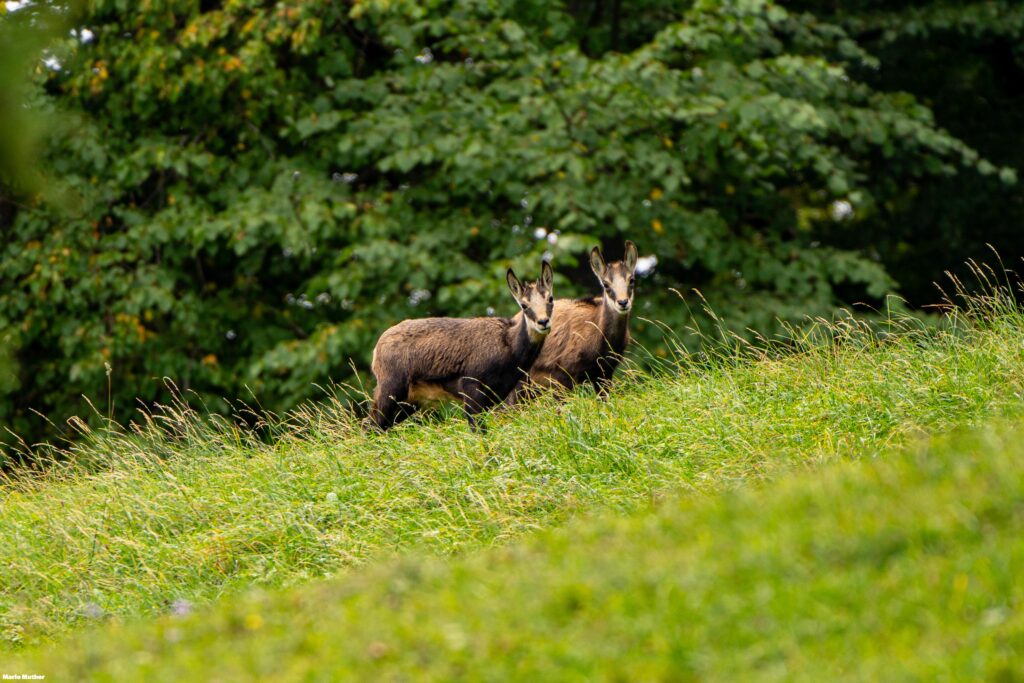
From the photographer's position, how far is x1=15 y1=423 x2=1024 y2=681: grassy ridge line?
4.97m

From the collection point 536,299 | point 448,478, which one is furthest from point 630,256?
point 448,478

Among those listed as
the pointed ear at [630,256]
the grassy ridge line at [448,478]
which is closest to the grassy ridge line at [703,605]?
the grassy ridge line at [448,478]

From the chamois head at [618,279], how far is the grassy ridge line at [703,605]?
4257 mm

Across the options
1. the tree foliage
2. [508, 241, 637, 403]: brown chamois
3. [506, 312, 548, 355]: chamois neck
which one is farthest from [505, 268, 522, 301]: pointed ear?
the tree foliage

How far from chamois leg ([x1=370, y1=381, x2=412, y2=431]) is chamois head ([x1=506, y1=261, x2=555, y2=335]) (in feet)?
3.75

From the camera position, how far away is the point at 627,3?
693 inches

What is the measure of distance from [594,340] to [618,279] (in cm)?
59

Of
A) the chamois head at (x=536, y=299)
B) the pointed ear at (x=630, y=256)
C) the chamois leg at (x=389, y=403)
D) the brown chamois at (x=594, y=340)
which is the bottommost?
the chamois leg at (x=389, y=403)

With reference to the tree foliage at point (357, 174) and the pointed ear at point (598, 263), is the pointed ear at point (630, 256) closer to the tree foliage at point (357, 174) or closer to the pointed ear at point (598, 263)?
the pointed ear at point (598, 263)

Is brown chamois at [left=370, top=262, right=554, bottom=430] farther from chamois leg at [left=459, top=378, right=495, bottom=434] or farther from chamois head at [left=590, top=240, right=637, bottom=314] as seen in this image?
chamois head at [left=590, top=240, right=637, bottom=314]

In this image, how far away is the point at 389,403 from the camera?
10.6 metres

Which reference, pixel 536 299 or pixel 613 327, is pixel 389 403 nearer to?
pixel 536 299

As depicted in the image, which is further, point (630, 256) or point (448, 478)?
point (630, 256)

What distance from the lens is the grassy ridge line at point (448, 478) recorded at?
25.2 ft
